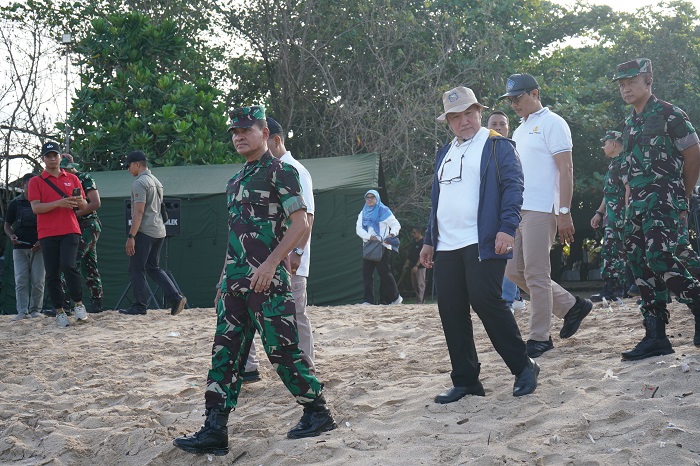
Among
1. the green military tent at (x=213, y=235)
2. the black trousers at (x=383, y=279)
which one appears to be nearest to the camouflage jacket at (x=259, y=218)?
the black trousers at (x=383, y=279)

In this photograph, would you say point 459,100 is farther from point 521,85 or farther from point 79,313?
point 79,313

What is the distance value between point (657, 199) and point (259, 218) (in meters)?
2.48

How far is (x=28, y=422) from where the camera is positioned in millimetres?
4945

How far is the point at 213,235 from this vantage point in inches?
525

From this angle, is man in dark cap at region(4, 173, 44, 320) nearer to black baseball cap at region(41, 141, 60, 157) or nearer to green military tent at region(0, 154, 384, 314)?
black baseball cap at region(41, 141, 60, 157)

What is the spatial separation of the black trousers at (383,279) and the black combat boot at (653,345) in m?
7.24

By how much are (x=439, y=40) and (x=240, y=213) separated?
51.1ft

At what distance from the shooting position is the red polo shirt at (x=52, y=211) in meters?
8.58

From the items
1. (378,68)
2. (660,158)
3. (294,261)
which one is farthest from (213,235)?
(660,158)

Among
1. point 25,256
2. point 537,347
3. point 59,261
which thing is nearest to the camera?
point 537,347

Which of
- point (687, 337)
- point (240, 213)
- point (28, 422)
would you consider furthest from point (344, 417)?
point (687, 337)

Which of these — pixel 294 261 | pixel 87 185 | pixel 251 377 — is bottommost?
pixel 251 377

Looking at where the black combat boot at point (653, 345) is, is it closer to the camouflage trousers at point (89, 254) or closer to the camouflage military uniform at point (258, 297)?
the camouflage military uniform at point (258, 297)

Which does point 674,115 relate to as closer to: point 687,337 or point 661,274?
point 661,274
